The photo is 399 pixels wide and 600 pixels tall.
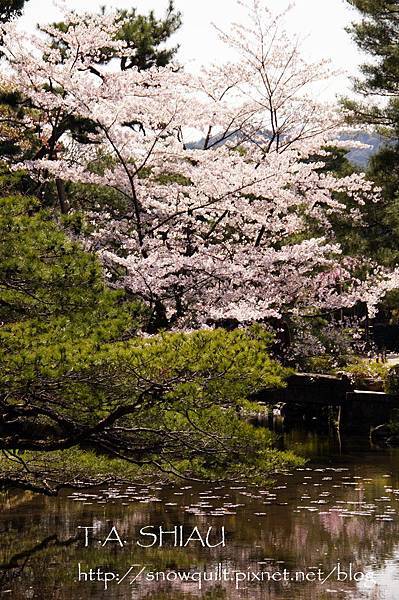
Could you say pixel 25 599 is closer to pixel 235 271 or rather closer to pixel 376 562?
pixel 376 562

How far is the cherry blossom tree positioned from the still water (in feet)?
11.0

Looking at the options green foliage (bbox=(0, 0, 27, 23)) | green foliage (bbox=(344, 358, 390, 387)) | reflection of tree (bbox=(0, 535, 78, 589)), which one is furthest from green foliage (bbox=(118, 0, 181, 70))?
reflection of tree (bbox=(0, 535, 78, 589))

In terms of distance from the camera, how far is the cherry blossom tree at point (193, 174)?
14.4 metres

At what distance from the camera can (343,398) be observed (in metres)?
19.7

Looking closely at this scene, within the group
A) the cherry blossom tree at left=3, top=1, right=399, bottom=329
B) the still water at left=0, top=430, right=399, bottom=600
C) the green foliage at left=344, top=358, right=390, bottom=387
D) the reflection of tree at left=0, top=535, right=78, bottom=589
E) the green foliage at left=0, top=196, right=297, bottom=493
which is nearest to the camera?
the green foliage at left=0, top=196, right=297, bottom=493

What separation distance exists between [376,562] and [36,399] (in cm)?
357

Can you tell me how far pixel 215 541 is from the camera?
9164mm

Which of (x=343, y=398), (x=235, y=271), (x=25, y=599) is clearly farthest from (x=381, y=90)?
(x=25, y=599)

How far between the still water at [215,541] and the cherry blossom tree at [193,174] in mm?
3347

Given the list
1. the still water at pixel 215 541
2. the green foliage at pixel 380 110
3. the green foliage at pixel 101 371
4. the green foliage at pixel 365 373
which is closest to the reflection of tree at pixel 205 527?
the still water at pixel 215 541

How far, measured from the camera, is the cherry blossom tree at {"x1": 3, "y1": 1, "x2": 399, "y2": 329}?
567 inches

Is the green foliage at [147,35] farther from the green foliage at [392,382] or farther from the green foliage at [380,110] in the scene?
the green foliage at [392,382]

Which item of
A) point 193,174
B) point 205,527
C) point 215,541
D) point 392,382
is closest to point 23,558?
point 215,541

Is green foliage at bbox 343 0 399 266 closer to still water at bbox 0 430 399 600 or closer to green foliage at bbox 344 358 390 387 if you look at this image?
green foliage at bbox 344 358 390 387
